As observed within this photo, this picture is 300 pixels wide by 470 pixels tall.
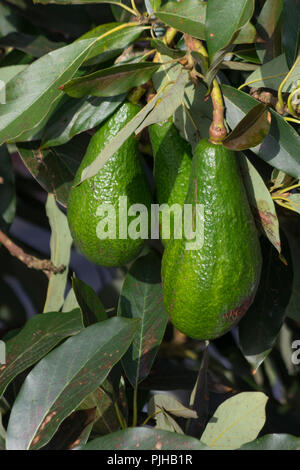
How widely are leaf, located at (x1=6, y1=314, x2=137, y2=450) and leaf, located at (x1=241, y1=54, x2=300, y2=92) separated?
1.28 ft

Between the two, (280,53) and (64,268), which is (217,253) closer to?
(280,53)

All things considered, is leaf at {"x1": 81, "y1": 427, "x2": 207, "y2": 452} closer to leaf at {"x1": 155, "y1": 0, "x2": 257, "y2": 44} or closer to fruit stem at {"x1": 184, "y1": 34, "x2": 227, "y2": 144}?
fruit stem at {"x1": 184, "y1": 34, "x2": 227, "y2": 144}

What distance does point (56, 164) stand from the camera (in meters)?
0.98

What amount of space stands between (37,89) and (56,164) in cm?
17

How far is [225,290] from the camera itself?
763 mm

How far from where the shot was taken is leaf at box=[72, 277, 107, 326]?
83 cm

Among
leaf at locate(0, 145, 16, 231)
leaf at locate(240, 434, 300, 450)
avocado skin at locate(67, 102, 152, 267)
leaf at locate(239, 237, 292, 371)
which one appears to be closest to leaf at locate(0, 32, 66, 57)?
leaf at locate(0, 145, 16, 231)

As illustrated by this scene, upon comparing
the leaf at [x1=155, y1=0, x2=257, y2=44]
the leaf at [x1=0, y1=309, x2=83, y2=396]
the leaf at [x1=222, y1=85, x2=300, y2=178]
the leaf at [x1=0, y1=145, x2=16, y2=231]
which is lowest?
the leaf at [x1=0, y1=309, x2=83, y2=396]

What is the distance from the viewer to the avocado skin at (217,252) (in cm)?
75

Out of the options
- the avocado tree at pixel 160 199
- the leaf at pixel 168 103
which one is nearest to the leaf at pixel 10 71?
the avocado tree at pixel 160 199

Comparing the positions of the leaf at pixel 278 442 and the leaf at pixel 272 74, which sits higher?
the leaf at pixel 272 74

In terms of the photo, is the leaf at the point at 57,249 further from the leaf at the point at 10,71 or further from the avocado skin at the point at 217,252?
the avocado skin at the point at 217,252

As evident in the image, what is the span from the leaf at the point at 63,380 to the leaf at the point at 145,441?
6cm

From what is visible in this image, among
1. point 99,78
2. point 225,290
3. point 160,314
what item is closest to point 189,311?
point 225,290
